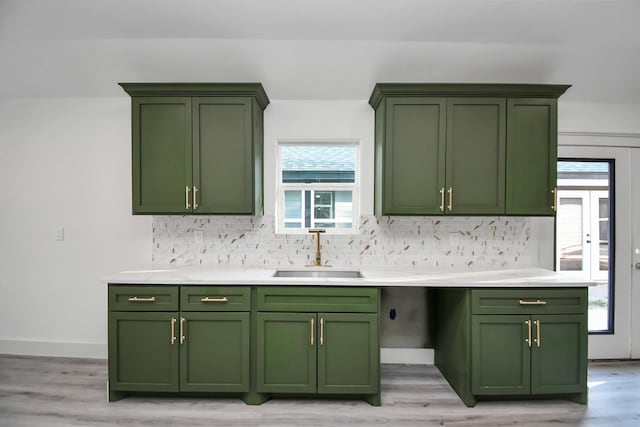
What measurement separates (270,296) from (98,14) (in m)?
2.32

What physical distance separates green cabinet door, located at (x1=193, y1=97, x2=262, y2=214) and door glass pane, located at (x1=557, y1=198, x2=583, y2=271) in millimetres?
2766

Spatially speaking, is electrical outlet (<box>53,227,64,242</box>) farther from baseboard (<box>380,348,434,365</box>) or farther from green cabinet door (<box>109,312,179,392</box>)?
baseboard (<box>380,348,434,365</box>)

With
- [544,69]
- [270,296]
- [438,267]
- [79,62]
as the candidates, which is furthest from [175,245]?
[544,69]

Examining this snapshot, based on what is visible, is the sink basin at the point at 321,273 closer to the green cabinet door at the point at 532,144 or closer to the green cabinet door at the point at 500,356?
the green cabinet door at the point at 500,356

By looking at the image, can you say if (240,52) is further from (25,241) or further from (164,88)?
(25,241)

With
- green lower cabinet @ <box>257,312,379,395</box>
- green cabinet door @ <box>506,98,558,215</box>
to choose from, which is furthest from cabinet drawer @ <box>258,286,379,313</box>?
green cabinet door @ <box>506,98,558,215</box>

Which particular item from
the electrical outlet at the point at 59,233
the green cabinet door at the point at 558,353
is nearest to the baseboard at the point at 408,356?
the green cabinet door at the point at 558,353

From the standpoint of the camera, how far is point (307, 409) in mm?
2305

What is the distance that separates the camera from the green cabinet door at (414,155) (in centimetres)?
266

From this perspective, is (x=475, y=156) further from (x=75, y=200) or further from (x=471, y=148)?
(x=75, y=200)

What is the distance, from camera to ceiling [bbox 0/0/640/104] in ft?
7.84

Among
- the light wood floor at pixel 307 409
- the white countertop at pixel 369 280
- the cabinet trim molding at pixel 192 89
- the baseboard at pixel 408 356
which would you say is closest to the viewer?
→ the light wood floor at pixel 307 409

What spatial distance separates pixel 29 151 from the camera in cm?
322

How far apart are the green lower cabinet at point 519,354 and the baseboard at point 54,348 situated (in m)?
3.17
